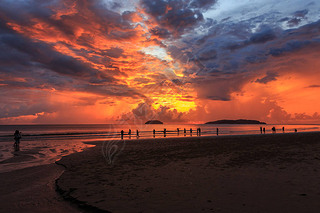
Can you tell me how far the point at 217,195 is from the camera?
6754 mm

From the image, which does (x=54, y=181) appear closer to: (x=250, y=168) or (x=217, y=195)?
(x=217, y=195)

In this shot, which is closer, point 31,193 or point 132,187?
point 31,193

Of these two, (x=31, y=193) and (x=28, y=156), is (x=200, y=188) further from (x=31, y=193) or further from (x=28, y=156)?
(x=28, y=156)

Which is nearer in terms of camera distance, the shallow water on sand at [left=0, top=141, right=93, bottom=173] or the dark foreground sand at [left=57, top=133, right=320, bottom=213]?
the dark foreground sand at [left=57, top=133, right=320, bottom=213]

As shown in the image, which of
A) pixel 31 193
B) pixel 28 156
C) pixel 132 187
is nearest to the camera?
pixel 31 193

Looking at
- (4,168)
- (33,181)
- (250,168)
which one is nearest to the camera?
(33,181)

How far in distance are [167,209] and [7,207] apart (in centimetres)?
493

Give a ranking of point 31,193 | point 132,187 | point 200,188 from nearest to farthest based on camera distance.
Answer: point 200,188 → point 31,193 → point 132,187

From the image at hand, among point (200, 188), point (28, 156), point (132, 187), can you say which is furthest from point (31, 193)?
point (28, 156)

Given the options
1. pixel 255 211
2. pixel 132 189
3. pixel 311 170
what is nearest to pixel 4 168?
pixel 132 189

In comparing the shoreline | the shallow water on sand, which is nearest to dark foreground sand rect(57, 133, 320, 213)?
the shoreline

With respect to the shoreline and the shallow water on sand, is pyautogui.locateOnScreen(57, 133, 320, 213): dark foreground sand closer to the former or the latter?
the shoreline

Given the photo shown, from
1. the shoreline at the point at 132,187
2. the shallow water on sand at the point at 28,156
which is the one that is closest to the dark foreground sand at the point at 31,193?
the shoreline at the point at 132,187

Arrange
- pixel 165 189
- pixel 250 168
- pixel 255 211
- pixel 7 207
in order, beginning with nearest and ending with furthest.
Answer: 1. pixel 255 211
2. pixel 7 207
3. pixel 165 189
4. pixel 250 168
